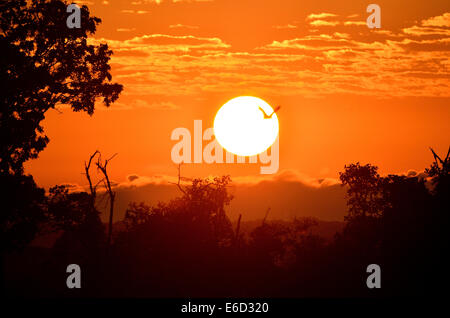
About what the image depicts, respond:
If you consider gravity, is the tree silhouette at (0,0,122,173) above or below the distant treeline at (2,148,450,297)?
above

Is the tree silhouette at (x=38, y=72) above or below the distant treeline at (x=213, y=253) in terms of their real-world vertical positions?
above

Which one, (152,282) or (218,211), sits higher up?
(218,211)

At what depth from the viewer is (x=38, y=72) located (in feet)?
132

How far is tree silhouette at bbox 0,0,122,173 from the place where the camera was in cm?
3925

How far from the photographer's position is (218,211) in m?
70.6

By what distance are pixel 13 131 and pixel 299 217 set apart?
41937 mm

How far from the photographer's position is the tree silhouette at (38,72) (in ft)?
129

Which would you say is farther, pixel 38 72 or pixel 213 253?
pixel 213 253
